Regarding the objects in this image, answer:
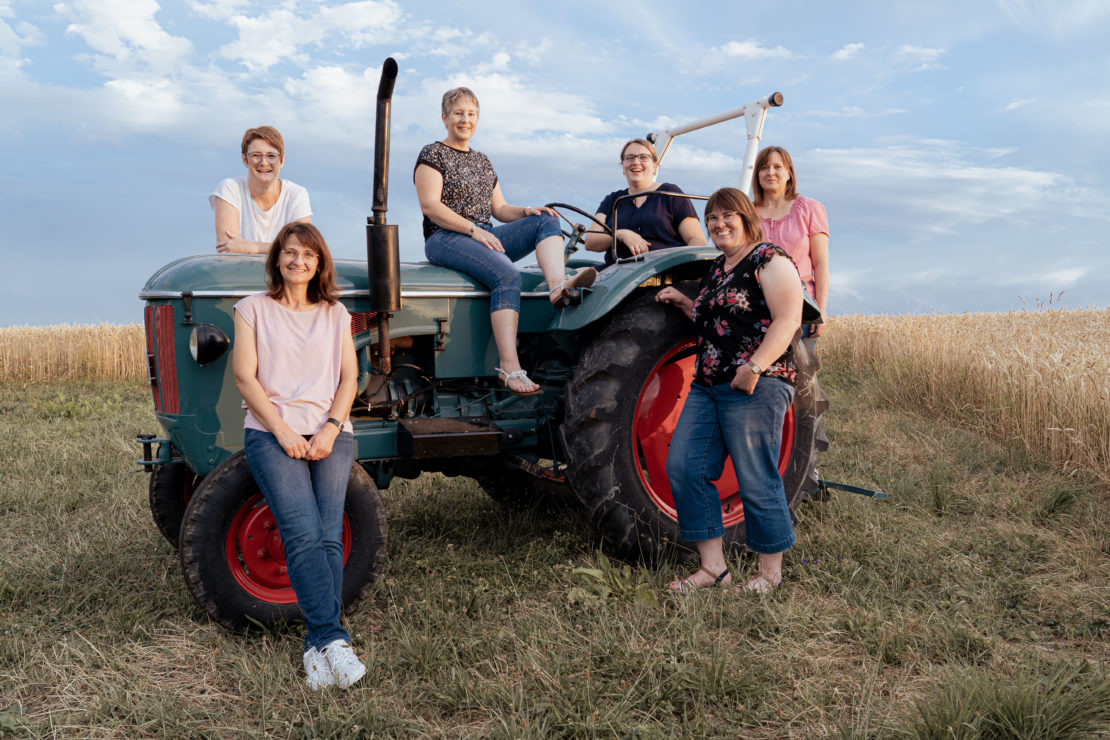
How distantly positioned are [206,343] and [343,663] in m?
1.52

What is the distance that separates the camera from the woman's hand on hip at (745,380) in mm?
3365

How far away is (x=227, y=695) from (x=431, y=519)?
6.74 ft

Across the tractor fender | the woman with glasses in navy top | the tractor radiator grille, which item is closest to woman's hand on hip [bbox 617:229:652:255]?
the woman with glasses in navy top

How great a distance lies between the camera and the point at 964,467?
6.19 metres

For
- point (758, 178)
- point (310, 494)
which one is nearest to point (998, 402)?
point (758, 178)

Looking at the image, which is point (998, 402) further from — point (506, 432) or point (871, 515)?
point (506, 432)

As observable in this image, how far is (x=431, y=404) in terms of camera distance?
13.7 ft

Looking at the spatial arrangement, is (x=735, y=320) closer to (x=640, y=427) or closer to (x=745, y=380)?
(x=745, y=380)

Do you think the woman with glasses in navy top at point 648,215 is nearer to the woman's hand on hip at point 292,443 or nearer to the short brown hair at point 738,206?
the short brown hair at point 738,206

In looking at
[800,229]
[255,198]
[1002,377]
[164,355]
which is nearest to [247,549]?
[164,355]

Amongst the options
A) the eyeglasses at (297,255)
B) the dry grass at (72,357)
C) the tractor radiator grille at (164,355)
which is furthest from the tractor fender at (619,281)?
the dry grass at (72,357)

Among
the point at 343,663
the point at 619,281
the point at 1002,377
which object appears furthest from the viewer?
the point at 1002,377

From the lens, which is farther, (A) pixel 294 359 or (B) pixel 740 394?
(B) pixel 740 394

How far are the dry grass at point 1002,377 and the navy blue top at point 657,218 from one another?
11.7 ft
